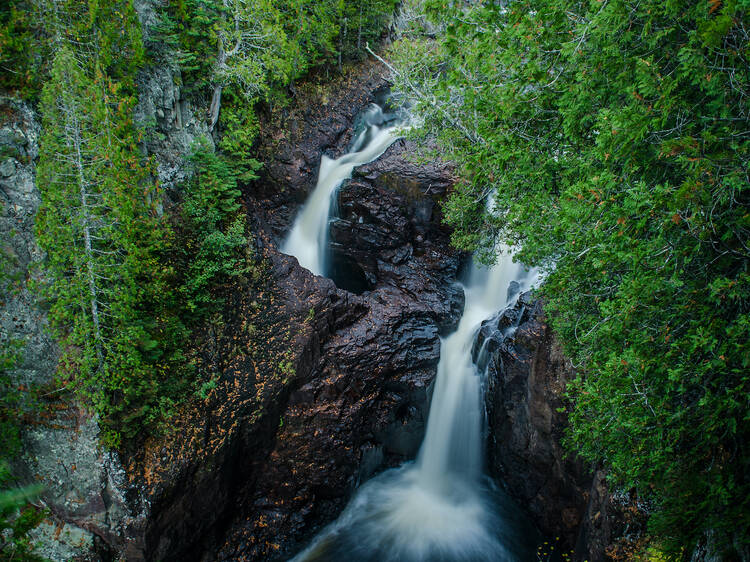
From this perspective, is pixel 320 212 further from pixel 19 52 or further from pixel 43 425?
pixel 43 425

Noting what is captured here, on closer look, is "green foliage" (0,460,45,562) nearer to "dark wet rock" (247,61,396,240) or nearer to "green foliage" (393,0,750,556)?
"green foliage" (393,0,750,556)

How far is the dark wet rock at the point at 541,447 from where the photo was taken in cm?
614

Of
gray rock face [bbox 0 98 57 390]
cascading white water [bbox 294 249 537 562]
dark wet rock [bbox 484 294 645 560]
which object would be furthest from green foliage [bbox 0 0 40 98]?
cascading white water [bbox 294 249 537 562]

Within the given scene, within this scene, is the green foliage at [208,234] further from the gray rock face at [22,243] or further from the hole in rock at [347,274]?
the hole in rock at [347,274]

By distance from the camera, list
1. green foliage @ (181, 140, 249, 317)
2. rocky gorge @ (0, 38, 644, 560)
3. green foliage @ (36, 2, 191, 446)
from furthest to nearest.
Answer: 1. green foliage @ (181, 140, 249, 317)
2. rocky gorge @ (0, 38, 644, 560)
3. green foliage @ (36, 2, 191, 446)

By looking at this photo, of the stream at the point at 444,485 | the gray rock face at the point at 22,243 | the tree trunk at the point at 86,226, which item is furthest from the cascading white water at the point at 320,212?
the gray rock face at the point at 22,243

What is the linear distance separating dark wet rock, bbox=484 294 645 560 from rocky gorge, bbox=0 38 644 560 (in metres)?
0.04

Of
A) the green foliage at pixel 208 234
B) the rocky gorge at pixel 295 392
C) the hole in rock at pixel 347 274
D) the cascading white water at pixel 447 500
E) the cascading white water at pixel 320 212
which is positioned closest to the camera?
the rocky gorge at pixel 295 392

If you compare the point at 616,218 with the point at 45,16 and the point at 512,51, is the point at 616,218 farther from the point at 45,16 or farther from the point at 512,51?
the point at 45,16

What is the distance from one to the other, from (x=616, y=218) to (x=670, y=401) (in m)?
1.92

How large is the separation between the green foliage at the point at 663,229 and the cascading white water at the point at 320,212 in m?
8.40

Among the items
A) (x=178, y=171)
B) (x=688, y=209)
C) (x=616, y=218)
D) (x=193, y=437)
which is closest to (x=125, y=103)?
(x=178, y=171)

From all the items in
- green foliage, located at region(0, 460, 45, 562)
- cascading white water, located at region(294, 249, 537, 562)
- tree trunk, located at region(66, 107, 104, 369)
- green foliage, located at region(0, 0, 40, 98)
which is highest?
green foliage, located at region(0, 0, 40, 98)

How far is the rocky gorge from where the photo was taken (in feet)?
20.0
